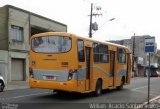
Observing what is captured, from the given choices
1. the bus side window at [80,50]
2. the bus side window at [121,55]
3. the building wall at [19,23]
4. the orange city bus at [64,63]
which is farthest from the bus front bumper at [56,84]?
the building wall at [19,23]

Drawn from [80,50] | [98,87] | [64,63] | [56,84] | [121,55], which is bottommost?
[98,87]

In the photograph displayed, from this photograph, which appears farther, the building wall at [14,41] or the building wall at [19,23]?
the building wall at [19,23]

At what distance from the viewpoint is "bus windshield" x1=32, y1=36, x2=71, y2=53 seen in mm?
16953

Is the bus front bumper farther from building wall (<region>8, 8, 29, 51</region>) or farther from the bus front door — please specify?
building wall (<region>8, 8, 29, 51</region>)

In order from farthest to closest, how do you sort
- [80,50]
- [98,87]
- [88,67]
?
[98,87] < [88,67] < [80,50]

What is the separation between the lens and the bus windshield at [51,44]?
17.0 m

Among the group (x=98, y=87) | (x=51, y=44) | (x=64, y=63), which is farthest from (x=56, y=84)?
(x=98, y=87)

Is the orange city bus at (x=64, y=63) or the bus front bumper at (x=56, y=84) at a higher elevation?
the orange city bus at (x=64, y=63)

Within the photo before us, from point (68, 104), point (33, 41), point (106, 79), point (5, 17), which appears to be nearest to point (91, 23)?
point (5, 17)

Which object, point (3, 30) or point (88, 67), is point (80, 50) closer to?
point (88, 67)

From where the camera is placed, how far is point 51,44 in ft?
56.7

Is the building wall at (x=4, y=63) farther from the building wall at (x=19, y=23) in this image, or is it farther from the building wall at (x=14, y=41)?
the building wall at (x=19, y=23)

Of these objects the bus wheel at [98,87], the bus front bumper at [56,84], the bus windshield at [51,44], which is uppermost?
the bus windshield at [51,44]

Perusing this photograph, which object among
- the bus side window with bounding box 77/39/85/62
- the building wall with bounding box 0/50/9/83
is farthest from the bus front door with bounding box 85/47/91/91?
the building wall with bounding box 0/50/9/83
